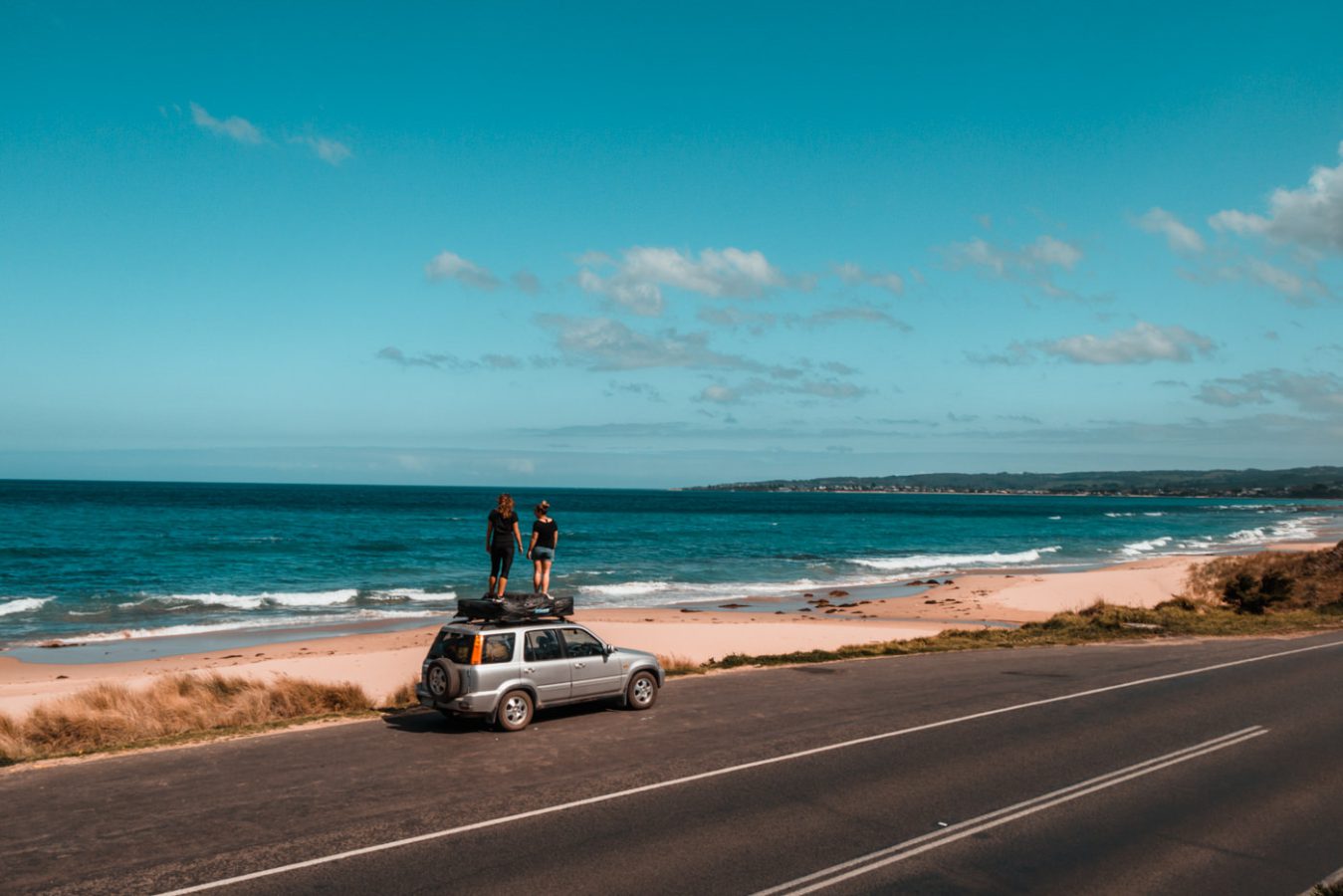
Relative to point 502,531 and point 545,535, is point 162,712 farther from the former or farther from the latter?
point 545,535

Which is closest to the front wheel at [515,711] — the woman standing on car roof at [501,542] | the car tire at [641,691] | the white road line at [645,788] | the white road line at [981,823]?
the car tire at [641,691]

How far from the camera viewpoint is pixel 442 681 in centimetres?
1293

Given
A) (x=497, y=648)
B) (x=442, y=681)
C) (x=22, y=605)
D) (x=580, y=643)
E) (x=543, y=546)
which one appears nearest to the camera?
(x=442, y=681)

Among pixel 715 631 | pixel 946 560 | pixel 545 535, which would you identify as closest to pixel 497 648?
pixel 545 535

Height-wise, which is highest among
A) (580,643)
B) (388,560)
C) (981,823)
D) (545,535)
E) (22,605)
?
(545,535)

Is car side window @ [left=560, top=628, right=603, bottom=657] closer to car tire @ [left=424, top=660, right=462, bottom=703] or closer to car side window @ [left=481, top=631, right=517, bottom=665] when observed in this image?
car side window @ [left=481, top=631, right=517, bottom=665]

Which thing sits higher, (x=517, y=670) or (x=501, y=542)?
(x=501, y=542)

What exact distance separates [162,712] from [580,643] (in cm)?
662

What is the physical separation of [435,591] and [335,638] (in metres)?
13.6

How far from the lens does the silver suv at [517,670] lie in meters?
12.8

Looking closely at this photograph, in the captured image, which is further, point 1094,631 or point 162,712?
point 1094,631

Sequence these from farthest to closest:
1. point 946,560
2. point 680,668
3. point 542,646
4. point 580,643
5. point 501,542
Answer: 1. point 946,560
2. point 680,668
3. point 501,542
4. point 580,643
5. point 542,646

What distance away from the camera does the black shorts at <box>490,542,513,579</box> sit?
15.0 m

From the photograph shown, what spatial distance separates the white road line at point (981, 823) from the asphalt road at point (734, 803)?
0.11 ft
